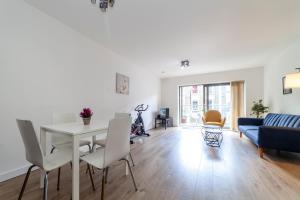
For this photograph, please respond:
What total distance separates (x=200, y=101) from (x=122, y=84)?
12.7 feet

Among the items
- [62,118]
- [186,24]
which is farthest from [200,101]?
[62,118]

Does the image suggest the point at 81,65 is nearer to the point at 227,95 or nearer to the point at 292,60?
the point at 292,60

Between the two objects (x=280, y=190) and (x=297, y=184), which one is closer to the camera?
(x=280, y=190)

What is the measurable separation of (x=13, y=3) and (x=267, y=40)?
14.7 ft

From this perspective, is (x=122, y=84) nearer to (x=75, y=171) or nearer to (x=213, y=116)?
(x=75, y=171)

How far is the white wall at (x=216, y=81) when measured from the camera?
520 centimetres

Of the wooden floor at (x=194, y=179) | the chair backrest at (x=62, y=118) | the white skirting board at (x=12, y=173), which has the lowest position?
the wooden floor at (x=194, y=179)

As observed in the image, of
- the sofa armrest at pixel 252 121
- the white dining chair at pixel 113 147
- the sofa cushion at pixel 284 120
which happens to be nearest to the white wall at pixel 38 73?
the white dining chair at pixel 113 147

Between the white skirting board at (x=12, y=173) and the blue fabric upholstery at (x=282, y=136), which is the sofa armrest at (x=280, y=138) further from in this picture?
the white skirting board at (x=12, y=173)

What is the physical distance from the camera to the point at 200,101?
21.1ft

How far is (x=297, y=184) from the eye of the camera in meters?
1.81

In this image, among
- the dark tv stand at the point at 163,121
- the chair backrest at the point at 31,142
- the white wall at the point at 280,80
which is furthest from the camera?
the dark tv stand at the point at 163,121

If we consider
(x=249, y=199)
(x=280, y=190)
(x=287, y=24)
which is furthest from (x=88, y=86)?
(x=287, y=24)

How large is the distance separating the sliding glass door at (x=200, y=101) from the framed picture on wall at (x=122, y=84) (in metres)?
3.35
